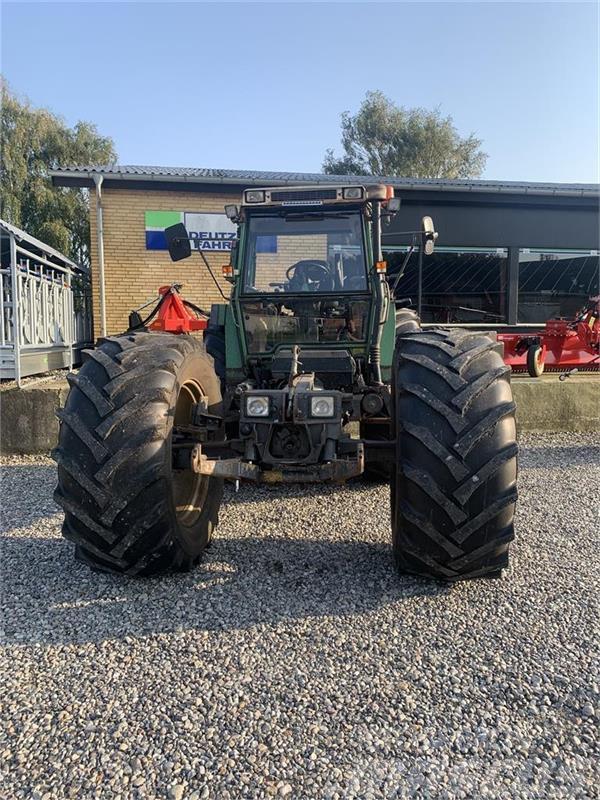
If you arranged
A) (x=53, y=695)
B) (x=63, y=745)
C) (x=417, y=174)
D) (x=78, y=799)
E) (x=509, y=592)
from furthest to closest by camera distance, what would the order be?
1. (x=417, y=174)
2. (x=509, y=592)
3. (x=53, y=695)
4. (x=63, y=745)
5. (x=78, y=799)

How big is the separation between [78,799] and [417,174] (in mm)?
33913

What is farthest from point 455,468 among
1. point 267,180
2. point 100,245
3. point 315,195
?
point 100,245

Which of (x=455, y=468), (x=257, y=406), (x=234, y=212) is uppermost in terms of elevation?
(x=234, y=212)

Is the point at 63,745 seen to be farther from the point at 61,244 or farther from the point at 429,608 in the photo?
the point at 61,244

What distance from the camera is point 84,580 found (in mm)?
3418

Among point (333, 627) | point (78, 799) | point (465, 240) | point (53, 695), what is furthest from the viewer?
point (465, 240)

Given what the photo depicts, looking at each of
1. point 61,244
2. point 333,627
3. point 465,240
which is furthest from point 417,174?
point 333,627

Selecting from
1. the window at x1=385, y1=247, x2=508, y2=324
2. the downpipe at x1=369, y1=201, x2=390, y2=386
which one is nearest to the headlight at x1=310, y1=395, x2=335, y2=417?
the downpipe at x1=369, y1=201, x2=390, y2=386

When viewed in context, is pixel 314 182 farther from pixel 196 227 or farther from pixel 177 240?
pixel 177 240

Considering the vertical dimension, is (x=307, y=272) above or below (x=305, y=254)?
below

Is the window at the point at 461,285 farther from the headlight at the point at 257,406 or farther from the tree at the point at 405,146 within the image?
the tree at the point at 405,146

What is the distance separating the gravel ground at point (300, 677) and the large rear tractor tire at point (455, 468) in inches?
11.9

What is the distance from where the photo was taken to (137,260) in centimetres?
1234

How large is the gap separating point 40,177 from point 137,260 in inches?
618
